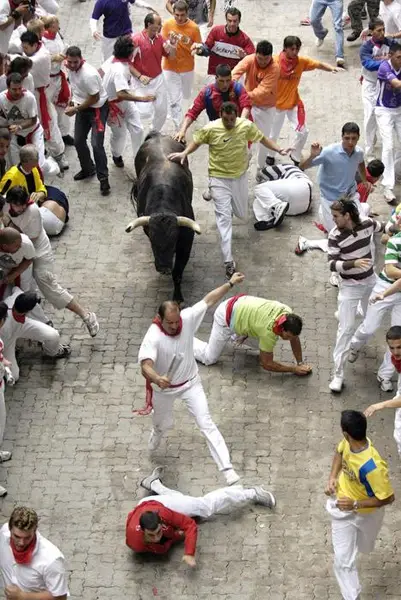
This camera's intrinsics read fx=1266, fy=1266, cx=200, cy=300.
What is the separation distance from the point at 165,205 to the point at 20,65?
8.28 ft

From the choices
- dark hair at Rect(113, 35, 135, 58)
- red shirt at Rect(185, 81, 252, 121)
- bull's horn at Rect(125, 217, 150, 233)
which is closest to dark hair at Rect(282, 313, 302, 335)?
bull's horn at Rect(125, 217, 150, 233)

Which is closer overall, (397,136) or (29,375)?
(29,375)

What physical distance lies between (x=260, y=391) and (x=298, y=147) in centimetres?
458

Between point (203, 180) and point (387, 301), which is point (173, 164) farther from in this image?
point (387, 301)

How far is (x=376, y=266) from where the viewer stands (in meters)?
14.9

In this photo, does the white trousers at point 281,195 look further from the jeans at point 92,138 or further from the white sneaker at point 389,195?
the jeans at point 92,138

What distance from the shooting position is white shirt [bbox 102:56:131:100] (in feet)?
52.4

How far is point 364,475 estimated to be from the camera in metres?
9.94

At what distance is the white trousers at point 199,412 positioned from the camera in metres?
11.6

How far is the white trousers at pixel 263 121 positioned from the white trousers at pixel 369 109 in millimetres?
1319

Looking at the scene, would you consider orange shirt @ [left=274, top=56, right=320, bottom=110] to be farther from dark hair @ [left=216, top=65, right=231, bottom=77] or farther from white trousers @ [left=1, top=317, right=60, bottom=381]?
white trousers @ [left=1, top=317, right=60, bottom=381]

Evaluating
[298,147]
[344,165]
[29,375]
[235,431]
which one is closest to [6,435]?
[29,375]

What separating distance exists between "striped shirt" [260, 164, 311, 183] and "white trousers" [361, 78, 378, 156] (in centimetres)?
136

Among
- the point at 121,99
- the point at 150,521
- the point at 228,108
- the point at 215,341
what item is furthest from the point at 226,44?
the point at 150,521
